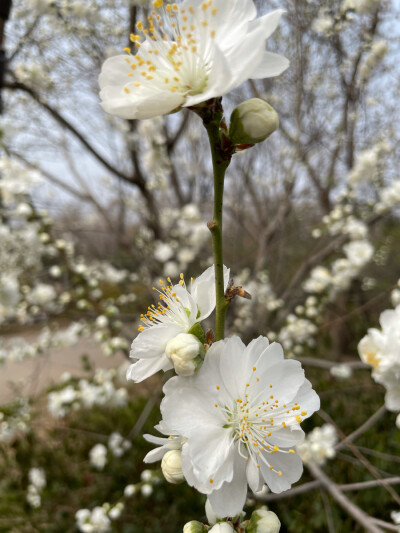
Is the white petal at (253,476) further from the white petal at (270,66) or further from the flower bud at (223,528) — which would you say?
the white petal at (270,66)

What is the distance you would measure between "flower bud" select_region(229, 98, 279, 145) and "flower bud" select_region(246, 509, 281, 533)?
0.61m

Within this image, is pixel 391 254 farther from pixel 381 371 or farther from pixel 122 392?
pixel 381 371

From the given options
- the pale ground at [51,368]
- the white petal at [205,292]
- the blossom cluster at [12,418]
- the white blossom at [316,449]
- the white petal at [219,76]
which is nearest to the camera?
the white petal at [219,76]

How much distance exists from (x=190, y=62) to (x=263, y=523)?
2.53ft

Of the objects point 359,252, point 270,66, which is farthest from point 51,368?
point 270,66

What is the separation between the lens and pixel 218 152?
1.93ft

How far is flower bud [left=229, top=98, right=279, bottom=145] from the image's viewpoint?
0.57 metres

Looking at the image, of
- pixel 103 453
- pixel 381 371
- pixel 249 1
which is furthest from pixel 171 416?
pixel 103 453

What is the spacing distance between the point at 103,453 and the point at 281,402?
2821 mm

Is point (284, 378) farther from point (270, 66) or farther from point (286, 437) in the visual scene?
point (270, 66)

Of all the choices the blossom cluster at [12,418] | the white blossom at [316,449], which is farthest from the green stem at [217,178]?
the blossom cluster at [12,418]

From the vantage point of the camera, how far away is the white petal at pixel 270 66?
0.57 m

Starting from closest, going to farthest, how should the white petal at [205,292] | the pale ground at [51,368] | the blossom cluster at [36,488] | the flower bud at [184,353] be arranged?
1. the flower bud at [184,353]
2. the white petal at [205,292]
3. the blossom cluster at [36,488]
4. the pale ground at [51,368]

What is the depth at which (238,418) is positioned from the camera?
70 centimetres
